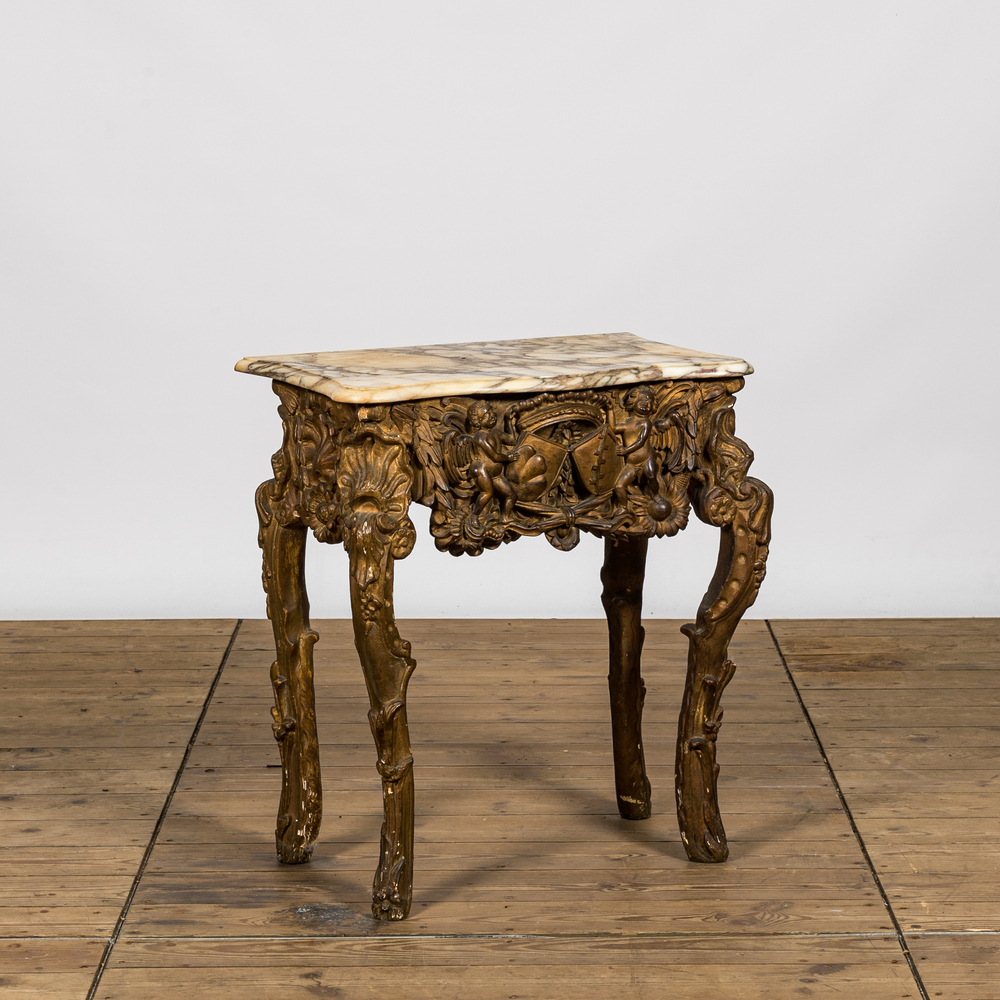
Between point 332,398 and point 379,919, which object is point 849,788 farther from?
point 332,398

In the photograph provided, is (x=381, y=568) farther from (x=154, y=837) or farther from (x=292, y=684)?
(x=154, y=837)

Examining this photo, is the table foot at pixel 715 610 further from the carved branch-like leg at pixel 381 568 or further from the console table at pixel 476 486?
the carved branch-like leg at pixel 381 568

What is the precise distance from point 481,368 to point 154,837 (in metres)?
1.28

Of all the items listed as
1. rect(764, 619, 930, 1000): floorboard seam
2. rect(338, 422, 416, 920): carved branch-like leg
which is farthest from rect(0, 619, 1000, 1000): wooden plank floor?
rect(338, 422, 416, 920): carved branch-like leg

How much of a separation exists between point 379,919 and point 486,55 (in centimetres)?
290

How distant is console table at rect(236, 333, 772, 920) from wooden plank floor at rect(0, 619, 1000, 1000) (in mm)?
165

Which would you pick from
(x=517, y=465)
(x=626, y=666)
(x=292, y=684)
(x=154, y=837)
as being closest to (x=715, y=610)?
(x=626, y=666)

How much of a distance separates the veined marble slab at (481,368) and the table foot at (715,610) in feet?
0.51

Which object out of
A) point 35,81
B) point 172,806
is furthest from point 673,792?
point 35,81

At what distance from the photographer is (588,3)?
4.66 m

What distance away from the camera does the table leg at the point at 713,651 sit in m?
2.81

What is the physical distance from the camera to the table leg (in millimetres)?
2814

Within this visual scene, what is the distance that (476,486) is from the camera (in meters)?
2.61

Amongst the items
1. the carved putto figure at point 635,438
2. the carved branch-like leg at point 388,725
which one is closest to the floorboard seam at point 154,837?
the carved branch-like leg at point 388,725
